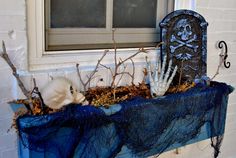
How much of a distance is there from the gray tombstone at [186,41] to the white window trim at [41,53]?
1.46ft

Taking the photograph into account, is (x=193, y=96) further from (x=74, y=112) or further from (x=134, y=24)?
(x=74, y=112)

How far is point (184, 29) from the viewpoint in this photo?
6.50 ft

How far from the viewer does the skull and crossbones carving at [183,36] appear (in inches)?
77.1

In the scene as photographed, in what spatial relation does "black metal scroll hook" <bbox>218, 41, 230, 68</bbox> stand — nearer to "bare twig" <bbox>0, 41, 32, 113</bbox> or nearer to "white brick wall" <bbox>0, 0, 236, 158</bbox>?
"white brick wall" <bbox>0, 0, 236, 158</bbox>

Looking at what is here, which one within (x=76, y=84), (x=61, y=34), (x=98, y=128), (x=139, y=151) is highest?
(x=61, y=34)

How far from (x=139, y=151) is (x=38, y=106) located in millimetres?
542

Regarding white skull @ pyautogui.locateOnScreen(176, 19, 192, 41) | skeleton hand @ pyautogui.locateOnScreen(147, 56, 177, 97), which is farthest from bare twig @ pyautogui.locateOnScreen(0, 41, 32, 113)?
white skull @ pyautogui.locateOnScreen(176, 19, 192, 41)

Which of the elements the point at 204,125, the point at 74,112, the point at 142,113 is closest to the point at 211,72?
the point at 204,125

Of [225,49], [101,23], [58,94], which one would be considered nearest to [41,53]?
[58,94]

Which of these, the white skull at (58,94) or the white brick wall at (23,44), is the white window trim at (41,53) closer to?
the white brick wall at (23,44)

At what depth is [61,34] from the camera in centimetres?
170

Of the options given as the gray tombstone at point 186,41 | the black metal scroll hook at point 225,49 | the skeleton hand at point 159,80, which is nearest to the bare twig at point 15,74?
the skeleton hand at point 159,80

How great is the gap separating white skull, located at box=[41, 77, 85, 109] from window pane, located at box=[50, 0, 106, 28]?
1.26 feet

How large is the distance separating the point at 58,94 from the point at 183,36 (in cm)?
93
